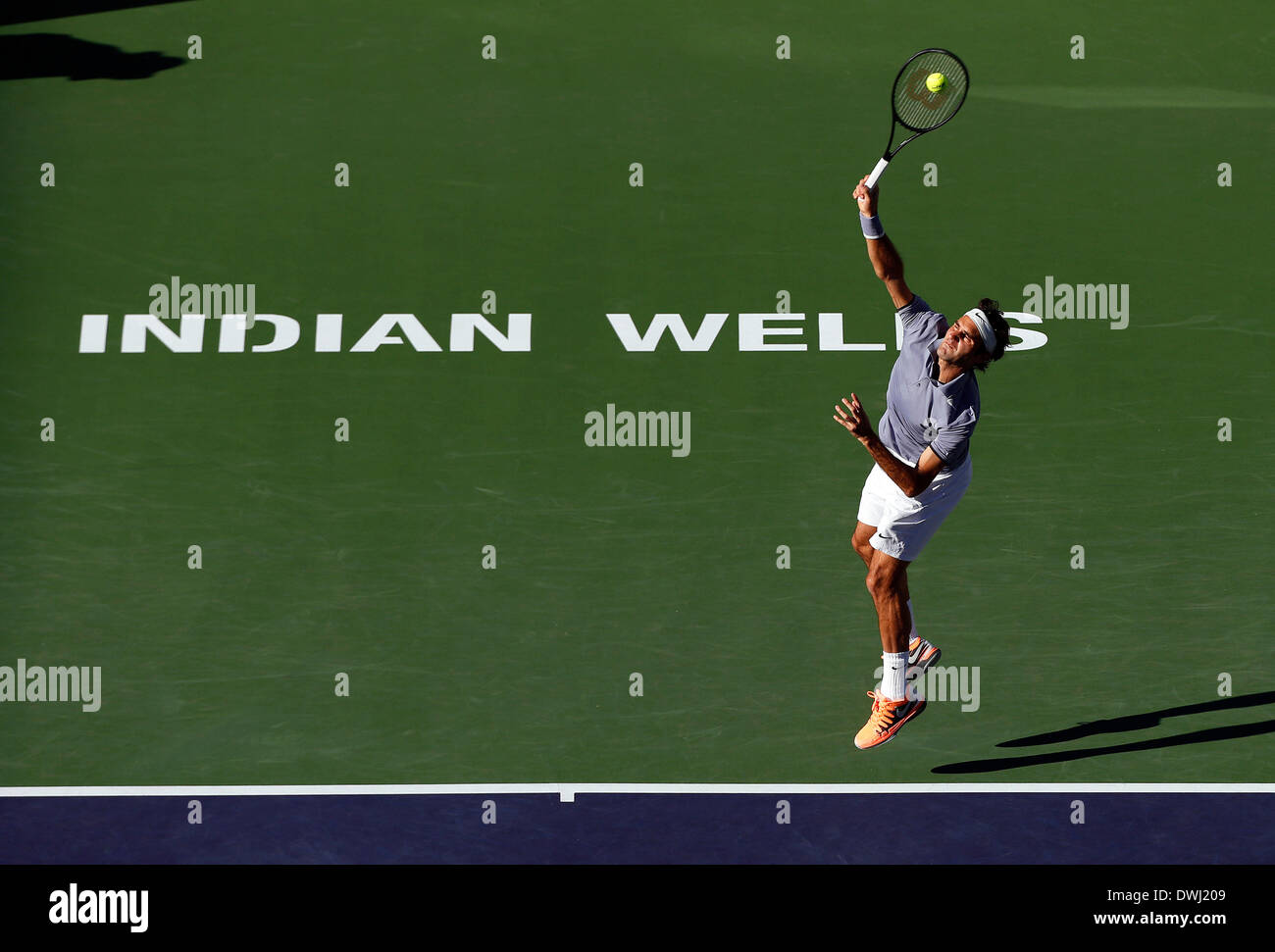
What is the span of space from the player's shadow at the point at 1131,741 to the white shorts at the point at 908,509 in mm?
1347

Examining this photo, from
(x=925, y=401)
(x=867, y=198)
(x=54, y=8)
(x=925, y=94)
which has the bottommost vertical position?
(x=925, y=401)

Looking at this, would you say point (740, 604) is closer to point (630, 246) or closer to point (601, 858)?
point (601, 858)

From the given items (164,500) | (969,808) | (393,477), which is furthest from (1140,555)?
(164,500)

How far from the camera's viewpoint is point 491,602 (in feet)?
38.9

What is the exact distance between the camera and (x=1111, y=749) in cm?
1101

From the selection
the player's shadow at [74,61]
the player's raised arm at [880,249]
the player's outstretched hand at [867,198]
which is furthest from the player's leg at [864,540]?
the player's shadow at [74,61]

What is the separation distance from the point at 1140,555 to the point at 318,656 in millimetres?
5425

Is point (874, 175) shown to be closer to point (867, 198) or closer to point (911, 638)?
point (867, 198)

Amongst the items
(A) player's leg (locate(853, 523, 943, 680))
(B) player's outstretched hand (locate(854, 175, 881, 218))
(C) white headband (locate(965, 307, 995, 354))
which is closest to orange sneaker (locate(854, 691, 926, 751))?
(A) player's leg (locate(853, 523, 943, 680))

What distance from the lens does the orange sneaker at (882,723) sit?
36.4 feet

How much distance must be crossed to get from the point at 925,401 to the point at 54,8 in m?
8.87

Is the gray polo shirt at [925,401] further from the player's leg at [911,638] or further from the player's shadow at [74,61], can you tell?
the player's shadow at [74,61]

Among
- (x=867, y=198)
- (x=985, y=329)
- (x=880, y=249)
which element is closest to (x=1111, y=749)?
(x=985, y=329)

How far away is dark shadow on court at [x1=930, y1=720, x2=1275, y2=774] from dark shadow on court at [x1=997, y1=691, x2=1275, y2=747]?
0.37 feet
